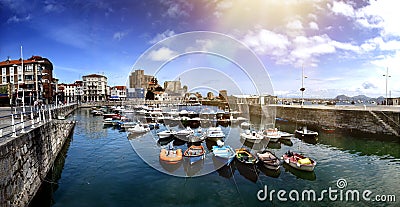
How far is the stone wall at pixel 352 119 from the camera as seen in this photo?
24828 millimetres

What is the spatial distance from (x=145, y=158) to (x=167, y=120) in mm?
21085

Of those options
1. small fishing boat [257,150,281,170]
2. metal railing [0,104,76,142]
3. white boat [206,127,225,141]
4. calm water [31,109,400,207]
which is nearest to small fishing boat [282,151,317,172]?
calm water [31,109,400,207]

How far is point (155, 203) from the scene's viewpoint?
9.91 m

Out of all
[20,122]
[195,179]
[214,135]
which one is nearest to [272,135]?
[214,135]

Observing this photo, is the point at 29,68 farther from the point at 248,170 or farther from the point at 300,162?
the point at 300,162

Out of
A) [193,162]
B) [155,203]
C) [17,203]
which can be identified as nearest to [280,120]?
[193,162]

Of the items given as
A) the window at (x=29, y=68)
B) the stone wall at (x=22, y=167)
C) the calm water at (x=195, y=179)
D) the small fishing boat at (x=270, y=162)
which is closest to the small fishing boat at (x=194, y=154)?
the calm water at (x=195, y=179)

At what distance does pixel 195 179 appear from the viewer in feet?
41.7

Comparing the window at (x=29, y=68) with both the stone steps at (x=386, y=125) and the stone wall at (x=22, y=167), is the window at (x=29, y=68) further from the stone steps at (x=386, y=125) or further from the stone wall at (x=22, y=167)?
the stone steps at (x=386, y=125)

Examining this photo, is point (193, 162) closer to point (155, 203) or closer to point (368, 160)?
point (155, 203)

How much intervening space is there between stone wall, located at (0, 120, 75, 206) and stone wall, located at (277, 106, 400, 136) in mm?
31880

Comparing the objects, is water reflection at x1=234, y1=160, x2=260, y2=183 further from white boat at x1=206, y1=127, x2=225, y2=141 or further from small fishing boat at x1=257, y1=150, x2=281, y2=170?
white boat at x1=206, y1=127, x2=225, y2=141

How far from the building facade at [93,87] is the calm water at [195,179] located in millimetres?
94297

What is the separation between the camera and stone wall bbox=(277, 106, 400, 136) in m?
24.8
